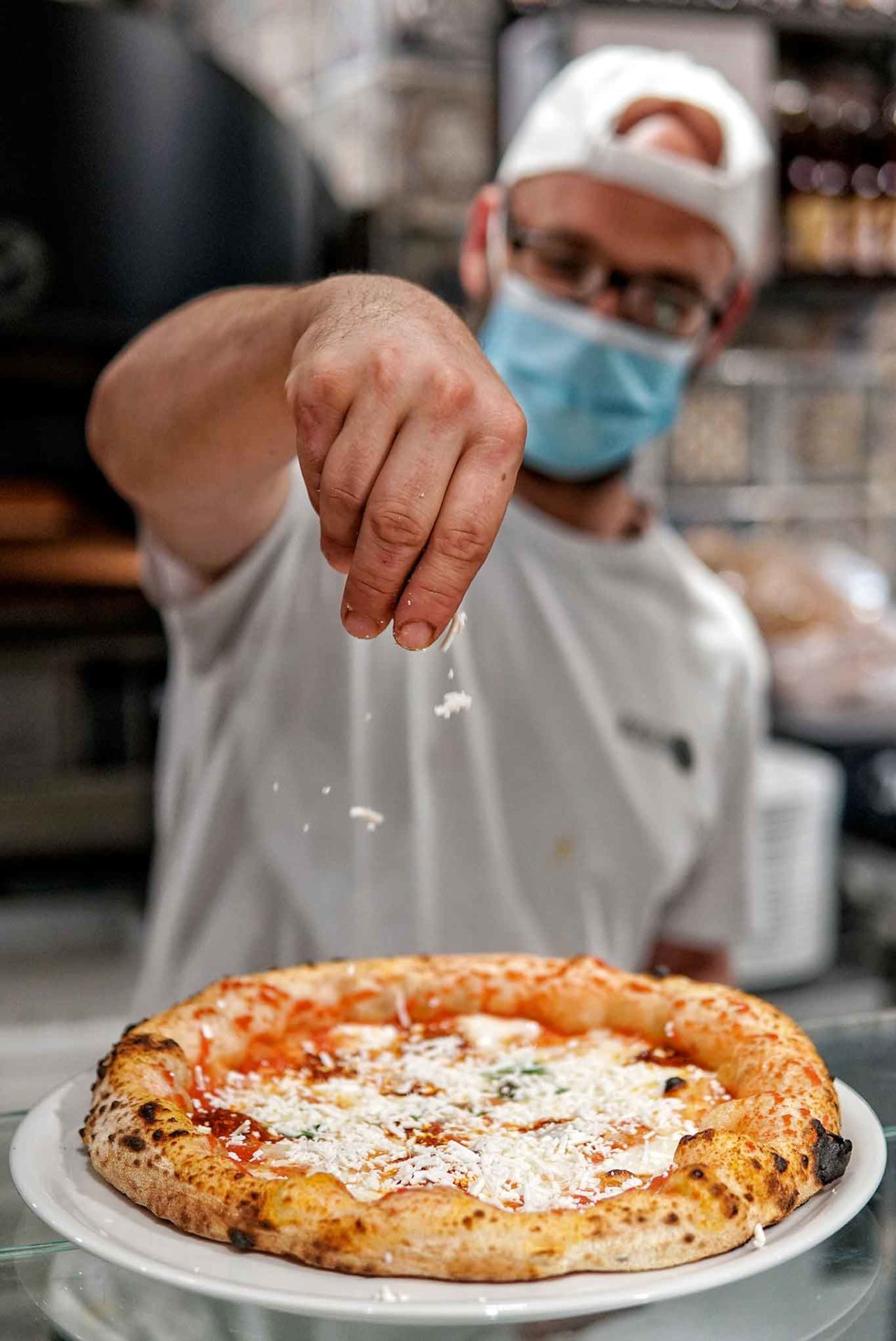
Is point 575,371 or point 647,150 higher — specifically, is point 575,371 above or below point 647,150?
below

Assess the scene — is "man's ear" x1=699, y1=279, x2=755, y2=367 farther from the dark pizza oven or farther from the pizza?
the pizza

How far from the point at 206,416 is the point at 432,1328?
28.9 inches

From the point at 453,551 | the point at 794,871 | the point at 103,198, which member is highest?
the point at 453,551

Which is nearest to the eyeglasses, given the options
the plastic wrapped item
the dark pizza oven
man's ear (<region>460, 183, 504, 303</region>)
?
man's ear (<region>460, 183, 504, 303</region>)

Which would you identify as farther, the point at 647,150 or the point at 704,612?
the point at 704,612

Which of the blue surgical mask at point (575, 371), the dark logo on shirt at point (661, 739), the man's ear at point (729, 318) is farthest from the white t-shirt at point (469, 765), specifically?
the man's ear at point (729, 318)

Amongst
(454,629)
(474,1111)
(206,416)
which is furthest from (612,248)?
(474,1111)

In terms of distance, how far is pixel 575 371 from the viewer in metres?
1.79

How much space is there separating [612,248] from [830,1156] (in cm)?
135

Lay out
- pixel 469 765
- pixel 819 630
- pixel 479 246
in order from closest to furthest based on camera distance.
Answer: pixel 469 765
pixel 479 246
pixel 819 630

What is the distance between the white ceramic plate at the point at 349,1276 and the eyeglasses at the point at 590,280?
1335 millimetres

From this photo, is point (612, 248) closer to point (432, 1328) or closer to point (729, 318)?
point (729, 318)

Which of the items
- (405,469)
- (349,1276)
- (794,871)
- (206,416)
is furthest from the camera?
(794,871)

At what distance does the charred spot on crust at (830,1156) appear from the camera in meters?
0.64
